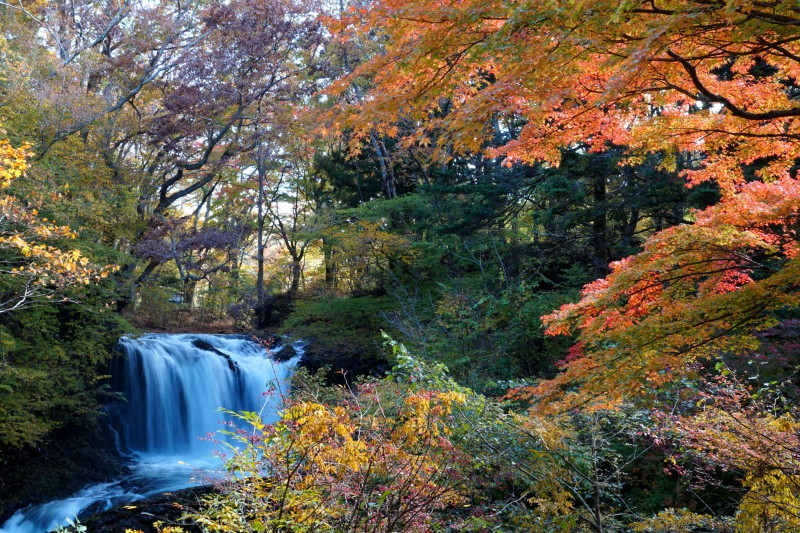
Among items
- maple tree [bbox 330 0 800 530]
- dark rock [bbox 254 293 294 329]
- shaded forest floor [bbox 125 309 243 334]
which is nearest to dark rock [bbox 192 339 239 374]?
dark rock [bbox 254 293 294 329]

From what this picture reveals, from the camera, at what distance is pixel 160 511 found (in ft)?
20.9

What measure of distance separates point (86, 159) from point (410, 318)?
30.4 ft

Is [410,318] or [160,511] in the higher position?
[410,318]

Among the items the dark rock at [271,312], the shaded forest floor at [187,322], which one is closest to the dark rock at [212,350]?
the dark rock at [271,312]

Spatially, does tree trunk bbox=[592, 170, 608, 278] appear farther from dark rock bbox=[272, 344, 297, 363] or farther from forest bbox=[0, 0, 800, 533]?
dark rock bbox=[272, 344, 297, 363]

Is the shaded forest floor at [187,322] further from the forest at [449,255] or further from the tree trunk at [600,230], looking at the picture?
the tree trunk at [600,230]

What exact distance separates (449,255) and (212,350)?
723cm

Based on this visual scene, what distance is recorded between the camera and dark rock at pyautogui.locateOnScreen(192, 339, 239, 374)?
13461 millimetres

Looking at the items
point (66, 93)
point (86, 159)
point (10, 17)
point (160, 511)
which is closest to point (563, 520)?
point (160, 511)

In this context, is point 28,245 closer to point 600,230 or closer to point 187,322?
point 600,230

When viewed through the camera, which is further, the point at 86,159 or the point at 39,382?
the point at 86,159

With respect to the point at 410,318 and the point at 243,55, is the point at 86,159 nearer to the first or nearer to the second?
the point at 243,55

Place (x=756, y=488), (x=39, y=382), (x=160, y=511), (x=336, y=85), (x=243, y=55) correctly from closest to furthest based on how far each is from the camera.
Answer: (x=756, y=488), (x=336, y=85), (x=160, y=511), (x=39, y=382), (x=243, y=55)

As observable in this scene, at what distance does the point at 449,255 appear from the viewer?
540 inches
